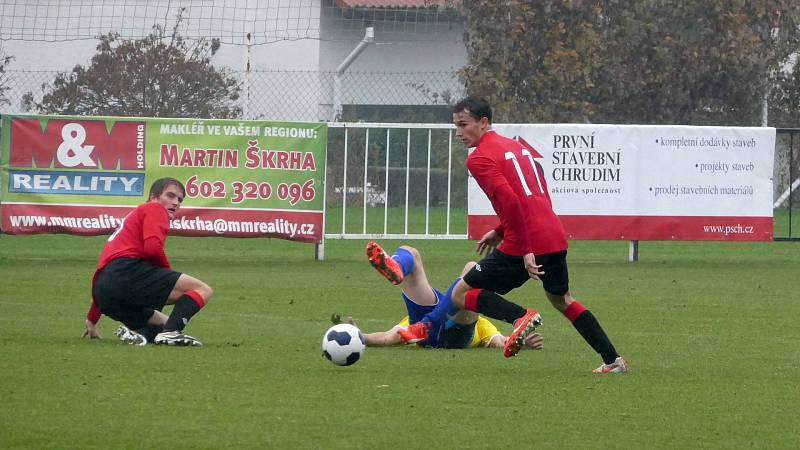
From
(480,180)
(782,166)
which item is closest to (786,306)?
(480,180)

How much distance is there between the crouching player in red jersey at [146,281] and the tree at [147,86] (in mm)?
10733

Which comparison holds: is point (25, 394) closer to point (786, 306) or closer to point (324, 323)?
point (324, 323)

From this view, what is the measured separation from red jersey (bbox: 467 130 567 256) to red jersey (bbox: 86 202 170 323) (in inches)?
89.9

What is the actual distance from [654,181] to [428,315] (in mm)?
8724

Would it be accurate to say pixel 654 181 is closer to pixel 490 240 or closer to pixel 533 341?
pixel 533 341

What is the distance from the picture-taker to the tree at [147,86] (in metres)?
20.3

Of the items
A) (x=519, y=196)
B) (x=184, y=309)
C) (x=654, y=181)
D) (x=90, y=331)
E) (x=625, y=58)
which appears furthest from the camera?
(x=625, y=58)

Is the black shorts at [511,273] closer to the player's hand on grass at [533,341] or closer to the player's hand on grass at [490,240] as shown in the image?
the player's hand on grass at [490,240]

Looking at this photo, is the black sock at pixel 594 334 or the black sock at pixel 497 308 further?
the black sock at pixel 497 308

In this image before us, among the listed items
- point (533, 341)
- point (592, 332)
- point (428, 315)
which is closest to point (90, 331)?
point (428, 315)

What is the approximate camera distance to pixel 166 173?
16797 mm

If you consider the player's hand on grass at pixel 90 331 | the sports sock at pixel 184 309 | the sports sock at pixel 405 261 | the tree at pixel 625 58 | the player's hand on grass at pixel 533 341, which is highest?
the tree at pixel 625 58

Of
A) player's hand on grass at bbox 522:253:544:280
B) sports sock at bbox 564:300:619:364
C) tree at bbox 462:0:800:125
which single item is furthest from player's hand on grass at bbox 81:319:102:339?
tree at bbox 462:0:800:125

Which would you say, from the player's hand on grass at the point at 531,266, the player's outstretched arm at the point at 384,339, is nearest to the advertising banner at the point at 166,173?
the player's outstretched arm at the point at 384,339
